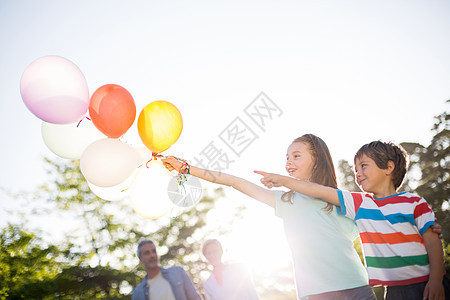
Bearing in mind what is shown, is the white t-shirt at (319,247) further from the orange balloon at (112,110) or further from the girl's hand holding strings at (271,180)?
the orange balloon at (112,110)

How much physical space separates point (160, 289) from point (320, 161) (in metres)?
2.63

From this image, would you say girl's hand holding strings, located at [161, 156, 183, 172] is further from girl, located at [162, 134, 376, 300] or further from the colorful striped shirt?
the colorful striped shirt

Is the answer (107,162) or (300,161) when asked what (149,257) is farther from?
(300,161)

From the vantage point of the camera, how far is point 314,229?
191cm

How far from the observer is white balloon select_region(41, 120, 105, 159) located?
112 inches

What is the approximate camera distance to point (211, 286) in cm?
418

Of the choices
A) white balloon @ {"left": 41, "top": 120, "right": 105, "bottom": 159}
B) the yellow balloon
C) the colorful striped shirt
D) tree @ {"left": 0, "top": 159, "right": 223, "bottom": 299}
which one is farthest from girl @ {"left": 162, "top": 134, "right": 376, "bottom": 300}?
tree @ {"left": 0, "top": 159, "right": 223, "bottom": 299}

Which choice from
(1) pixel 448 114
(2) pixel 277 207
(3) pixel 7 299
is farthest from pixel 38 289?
(1) pixel 448 114

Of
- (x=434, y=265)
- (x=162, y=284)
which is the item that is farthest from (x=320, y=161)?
(x=162, y=284)

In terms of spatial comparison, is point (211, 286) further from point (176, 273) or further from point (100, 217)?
point (100, 217)

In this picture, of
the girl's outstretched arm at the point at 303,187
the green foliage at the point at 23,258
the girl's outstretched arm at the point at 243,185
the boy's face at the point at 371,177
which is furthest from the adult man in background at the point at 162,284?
the green foliage at the point at 23,258

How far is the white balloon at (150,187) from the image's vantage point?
9.33ft

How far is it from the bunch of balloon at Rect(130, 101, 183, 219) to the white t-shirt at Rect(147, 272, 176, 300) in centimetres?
129

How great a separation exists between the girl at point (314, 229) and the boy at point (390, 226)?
3.6 inches
